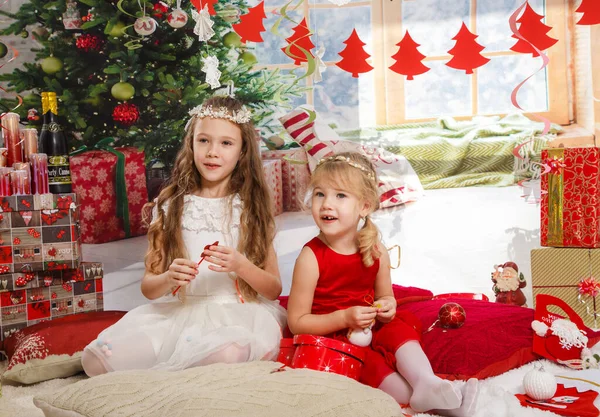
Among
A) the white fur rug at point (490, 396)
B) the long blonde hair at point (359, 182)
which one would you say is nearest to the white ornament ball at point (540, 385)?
the white fur rug at point (490, 396)

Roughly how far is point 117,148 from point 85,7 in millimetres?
676

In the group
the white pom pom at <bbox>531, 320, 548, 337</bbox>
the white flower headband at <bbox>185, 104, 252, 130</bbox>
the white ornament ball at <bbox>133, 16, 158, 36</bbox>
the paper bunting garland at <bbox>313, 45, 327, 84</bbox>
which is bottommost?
the white pom pom at <bbox>531, 320, 548, 337</bbox>

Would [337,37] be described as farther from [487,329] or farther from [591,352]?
[591,352]

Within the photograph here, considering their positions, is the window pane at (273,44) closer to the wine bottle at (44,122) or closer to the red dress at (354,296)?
the wine bottle at (44,122)

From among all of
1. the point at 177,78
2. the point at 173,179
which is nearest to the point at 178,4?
the point at 177,78

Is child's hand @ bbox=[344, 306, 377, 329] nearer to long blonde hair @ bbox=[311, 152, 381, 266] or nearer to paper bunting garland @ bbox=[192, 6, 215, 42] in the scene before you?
long blonde hair @ bbox=[311, 152, 381, 266]

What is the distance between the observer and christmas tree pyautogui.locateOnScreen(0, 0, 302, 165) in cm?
326

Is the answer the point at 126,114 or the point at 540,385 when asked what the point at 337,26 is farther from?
the point at 540,385

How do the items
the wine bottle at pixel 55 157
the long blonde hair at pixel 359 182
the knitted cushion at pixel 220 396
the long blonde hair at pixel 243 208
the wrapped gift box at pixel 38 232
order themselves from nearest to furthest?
the knitted cushion at pixel 220 396
the long blonde hair at pixel 359 182
the long blonde hair at pixel 243 208
the wrapped gift box at pixel 38 232
the wine bottle at pixel 55 157

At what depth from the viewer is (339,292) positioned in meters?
2.13

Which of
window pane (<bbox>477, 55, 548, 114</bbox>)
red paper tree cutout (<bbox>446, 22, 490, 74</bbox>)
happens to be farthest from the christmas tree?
window pane (<bbox>477, 55, 548, 114</bbox>)

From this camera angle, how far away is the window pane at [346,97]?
310cm

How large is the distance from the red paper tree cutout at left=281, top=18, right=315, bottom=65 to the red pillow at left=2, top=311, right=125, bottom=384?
1379mm

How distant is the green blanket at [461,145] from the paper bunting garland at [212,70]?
0.61 m
